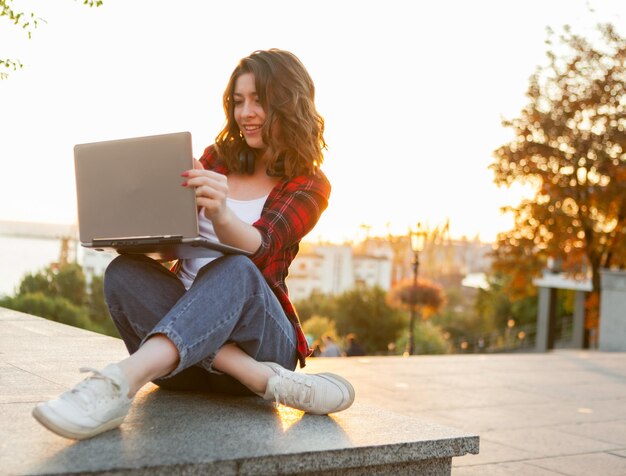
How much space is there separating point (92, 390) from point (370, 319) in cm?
4731

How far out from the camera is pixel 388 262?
109312 mm

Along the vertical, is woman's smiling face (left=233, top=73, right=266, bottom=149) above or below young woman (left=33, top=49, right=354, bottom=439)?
above

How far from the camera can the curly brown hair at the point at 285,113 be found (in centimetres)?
259

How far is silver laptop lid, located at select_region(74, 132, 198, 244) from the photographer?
82.5 inches

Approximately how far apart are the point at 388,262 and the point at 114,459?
355ft

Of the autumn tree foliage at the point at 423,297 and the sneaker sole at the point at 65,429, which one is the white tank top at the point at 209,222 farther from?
the autumn tree foliage at the point at 423,297

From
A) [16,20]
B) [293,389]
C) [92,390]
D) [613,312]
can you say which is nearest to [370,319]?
[613,312]

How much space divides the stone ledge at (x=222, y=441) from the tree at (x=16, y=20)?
9.41 ft

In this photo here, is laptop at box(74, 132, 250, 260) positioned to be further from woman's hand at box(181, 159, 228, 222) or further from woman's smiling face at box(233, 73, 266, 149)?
woman's smiling face at box(233, 73, 266, 149)

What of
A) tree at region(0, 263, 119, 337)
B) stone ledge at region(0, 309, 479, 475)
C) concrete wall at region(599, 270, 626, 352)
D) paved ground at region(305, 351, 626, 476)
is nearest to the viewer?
stone ledge at region(0, 309, 479, 475)

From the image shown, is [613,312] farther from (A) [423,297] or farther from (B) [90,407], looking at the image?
(A) [423,297]

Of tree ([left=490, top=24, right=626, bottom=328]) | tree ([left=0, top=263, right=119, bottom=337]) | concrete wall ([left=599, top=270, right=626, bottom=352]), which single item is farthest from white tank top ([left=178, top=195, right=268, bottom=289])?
tree ([left=0, top=263, right=119, bottom=337])

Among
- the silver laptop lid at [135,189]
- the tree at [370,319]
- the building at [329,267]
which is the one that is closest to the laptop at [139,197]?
the silver laptop lid at [135,189]

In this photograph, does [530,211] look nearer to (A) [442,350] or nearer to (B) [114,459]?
(B) [114,459]
